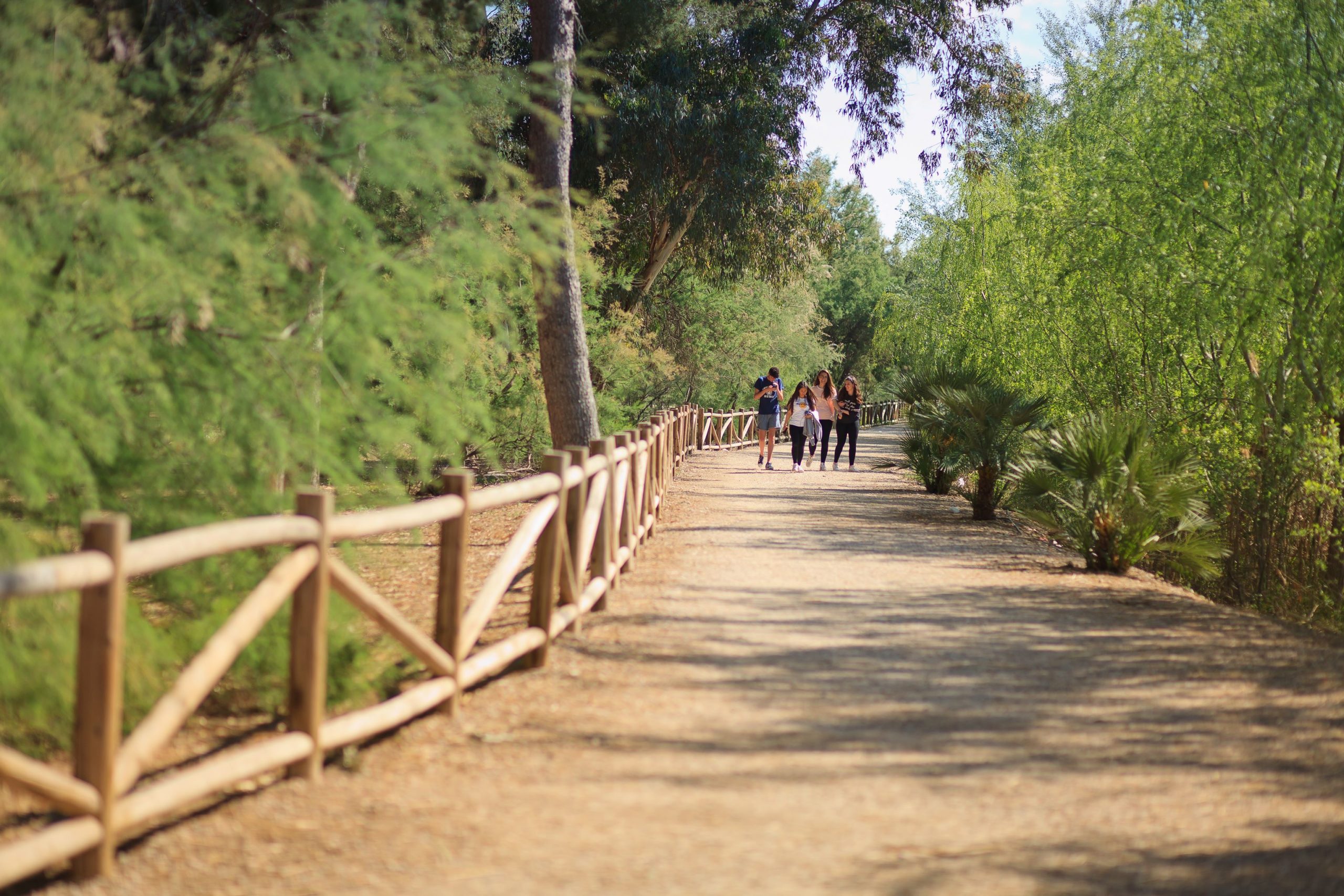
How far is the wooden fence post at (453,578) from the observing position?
6355 millimetres

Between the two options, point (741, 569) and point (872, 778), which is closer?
point (872, 778)

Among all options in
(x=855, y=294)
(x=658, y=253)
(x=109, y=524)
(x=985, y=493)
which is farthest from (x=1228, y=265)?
(x=855, y=294)

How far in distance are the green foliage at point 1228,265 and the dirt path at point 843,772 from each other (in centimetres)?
339

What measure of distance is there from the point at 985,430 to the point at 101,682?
45.2 feet

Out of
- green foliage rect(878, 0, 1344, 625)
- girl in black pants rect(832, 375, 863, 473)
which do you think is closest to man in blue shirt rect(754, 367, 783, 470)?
girl in black pants rect(832, 375, 863, 473)

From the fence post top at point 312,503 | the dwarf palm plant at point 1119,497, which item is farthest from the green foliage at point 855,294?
the fence post top at point 312,503

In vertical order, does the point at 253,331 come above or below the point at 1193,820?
above

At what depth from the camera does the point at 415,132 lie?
289 inches

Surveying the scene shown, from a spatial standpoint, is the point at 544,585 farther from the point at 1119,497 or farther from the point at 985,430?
the point at 985,430

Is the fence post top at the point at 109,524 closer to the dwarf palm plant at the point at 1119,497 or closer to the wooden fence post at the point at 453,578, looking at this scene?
the wooden fence post at the point at 453,578

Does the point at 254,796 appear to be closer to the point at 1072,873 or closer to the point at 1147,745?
the point at 1072,873

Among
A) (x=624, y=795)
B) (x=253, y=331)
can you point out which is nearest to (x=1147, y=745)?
(x=624, y=795)

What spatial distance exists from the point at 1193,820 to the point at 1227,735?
1.56m

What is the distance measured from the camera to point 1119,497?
11.8 m
